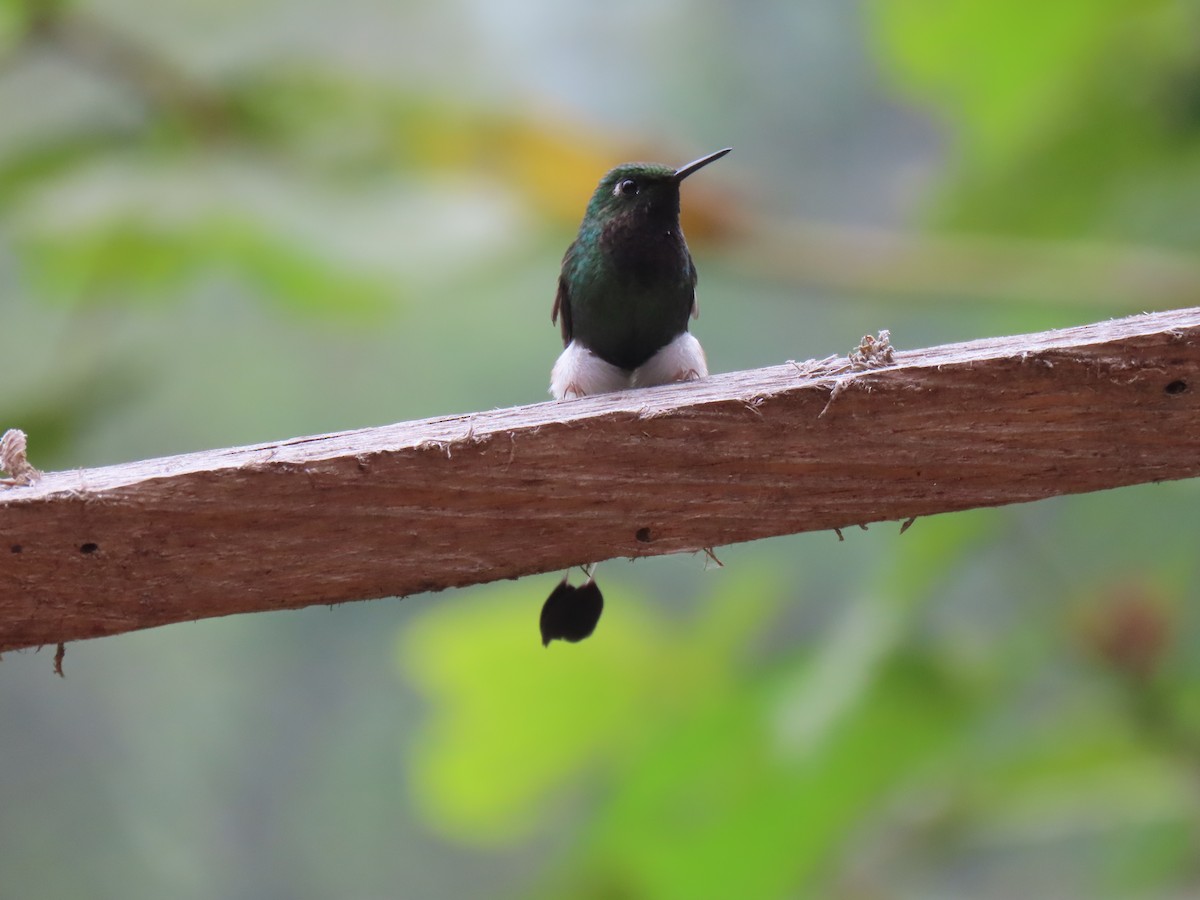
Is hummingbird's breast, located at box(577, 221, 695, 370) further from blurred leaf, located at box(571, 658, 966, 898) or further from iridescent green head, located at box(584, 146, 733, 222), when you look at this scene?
blurred leaf, located at box(571, 658, 966, 898)

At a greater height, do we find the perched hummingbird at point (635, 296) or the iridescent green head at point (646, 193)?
the iridescent green head at point (646, 193)

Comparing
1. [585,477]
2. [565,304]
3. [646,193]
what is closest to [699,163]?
[646,193]

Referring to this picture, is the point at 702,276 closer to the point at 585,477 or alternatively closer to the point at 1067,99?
the point at 1067,99

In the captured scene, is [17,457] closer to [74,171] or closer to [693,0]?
[74,171]

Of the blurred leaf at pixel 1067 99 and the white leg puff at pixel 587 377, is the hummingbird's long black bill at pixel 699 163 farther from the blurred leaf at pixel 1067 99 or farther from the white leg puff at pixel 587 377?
the blurred leaf at pixel 1067 99

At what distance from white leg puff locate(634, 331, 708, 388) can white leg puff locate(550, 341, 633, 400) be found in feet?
0.13

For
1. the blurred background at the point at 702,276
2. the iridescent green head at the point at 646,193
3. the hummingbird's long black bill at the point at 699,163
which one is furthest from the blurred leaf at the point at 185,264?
the hummingbird's long black bill at the point at 699,163

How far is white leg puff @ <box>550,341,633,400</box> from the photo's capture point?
201cm

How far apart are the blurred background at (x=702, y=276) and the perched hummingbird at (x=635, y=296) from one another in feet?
3.10

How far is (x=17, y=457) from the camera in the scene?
122 cm

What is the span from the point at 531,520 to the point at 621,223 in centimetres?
89

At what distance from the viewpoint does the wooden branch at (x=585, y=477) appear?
119 cm

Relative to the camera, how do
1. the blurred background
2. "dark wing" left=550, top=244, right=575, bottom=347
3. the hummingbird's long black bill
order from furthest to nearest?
1. the blurred background
2. "dark wing" left=550, top=244, right=575, bottom=347
3. the hummingbird's long black bill

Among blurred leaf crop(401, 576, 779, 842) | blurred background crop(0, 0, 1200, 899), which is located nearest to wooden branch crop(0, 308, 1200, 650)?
blurred background crop(0, 0, 1200, 899)
